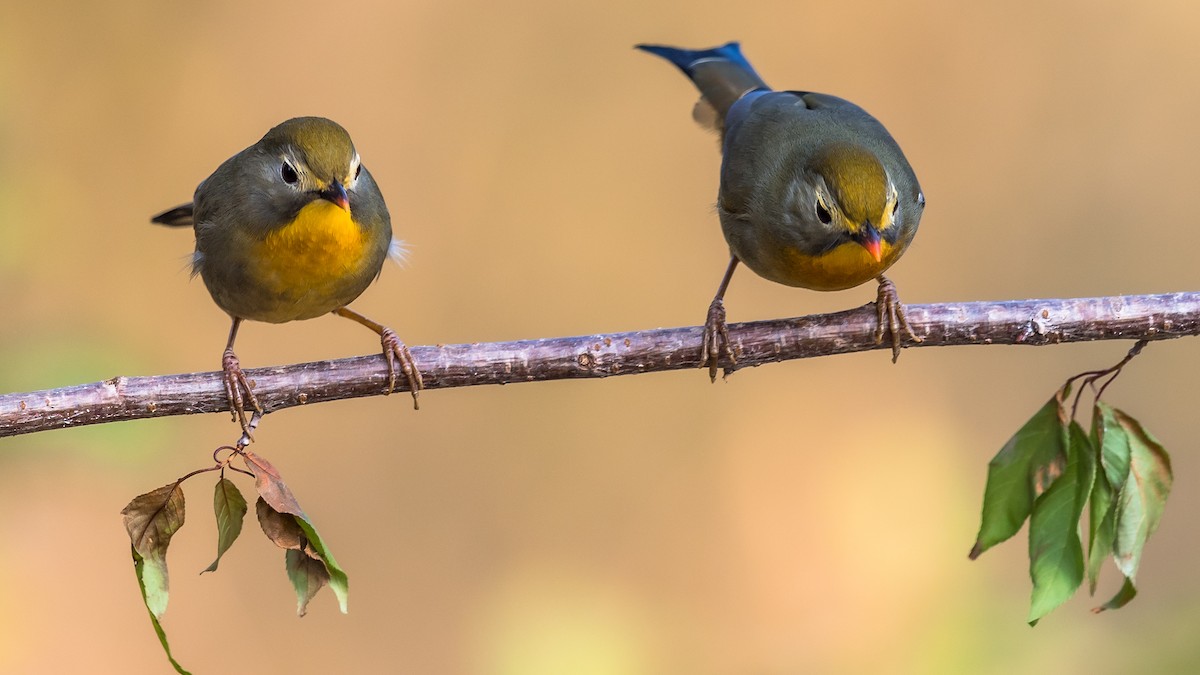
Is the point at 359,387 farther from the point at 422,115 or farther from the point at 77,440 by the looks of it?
the point at 422,115

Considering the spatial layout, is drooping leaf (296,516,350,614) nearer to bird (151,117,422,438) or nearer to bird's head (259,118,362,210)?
bird (151,117,422,438)

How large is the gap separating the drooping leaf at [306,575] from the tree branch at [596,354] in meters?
0.61

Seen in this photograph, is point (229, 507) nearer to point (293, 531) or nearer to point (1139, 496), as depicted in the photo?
point (293, 531)

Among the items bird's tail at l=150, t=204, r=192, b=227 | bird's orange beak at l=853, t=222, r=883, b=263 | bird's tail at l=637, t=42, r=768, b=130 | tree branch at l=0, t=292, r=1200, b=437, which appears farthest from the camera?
bird's tail at l=637, t=42, r=768, b=130

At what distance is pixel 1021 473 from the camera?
8.14ft

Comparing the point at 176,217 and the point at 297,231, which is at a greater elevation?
the point at 176,217

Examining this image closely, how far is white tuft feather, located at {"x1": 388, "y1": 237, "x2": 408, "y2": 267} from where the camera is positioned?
141 inches

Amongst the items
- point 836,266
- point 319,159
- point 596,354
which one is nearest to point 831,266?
point 836,266

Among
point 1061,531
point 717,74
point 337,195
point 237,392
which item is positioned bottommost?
point 1061,531

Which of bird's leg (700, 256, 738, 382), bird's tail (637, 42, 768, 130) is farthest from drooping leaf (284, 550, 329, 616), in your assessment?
bird's tail (637, 42, 768, 130)

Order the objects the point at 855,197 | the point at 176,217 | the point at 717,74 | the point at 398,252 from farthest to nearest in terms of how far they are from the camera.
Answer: the point at 717,74
the point at 176,217
the point at 398,252
the point at 855,197

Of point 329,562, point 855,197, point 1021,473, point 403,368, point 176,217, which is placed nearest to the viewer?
point 329,562

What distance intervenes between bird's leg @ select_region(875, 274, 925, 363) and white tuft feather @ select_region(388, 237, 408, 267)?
1448mm

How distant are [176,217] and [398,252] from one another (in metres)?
0.79
